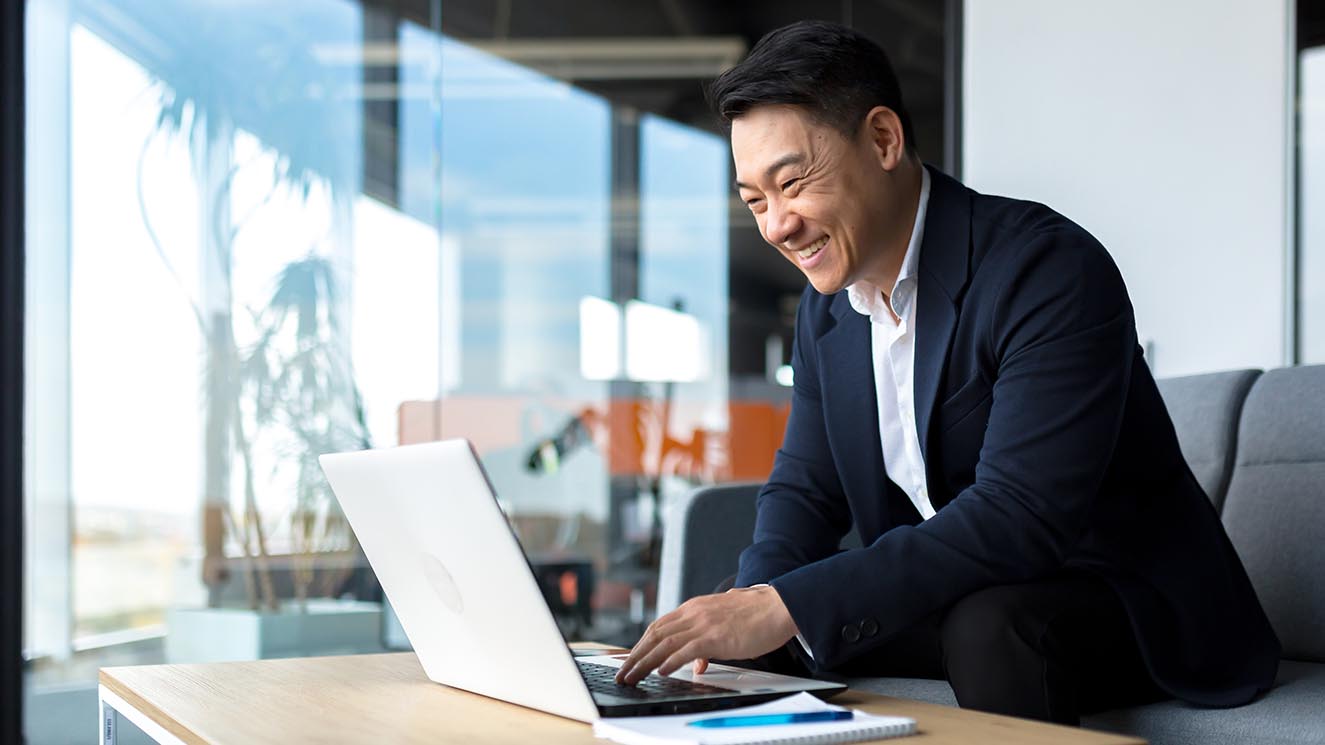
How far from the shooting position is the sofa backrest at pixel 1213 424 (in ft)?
6.70

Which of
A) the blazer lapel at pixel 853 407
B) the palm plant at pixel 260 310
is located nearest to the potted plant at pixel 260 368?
the palm plant at pixel 260 310

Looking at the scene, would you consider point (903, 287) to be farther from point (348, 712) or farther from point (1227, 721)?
point (348, 712)

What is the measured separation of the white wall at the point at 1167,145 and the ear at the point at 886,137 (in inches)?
65.6

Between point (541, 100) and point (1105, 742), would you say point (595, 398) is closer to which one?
point (541, 100)

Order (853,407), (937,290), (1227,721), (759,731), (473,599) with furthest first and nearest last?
(853,407) → (937,290) → (1227,721) → (473,599) → (759,731)

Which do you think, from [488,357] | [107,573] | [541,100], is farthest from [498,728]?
[541,100]

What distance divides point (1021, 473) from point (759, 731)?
483 mm

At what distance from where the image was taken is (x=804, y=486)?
1.71 meters

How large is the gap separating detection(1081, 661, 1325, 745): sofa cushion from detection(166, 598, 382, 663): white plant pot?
2.61 m

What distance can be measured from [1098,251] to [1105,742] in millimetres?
656

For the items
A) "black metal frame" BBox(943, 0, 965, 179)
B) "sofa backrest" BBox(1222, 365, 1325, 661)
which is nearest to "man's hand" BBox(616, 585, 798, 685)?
"sofa backrest" BBox(1222, 365, 1325, 661)

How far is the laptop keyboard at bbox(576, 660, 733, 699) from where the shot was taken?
110cm

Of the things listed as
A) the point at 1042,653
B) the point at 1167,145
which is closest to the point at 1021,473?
the point at 1042,653

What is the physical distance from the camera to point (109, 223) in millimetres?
3545
